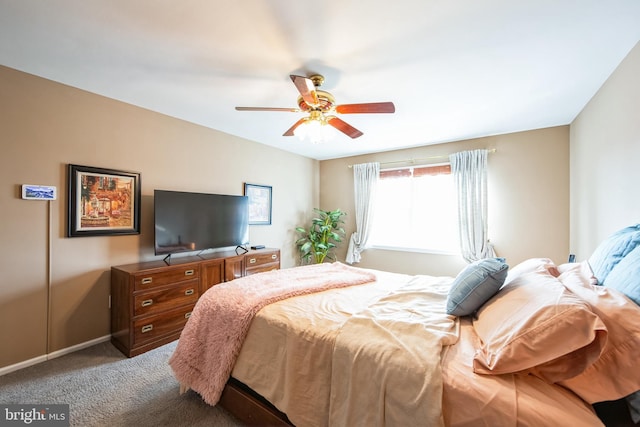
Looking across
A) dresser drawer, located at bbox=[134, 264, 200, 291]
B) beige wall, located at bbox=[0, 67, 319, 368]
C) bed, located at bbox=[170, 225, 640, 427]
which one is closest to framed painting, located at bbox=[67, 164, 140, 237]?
beige wall, located at bbox=[0, 67, 319, 368]

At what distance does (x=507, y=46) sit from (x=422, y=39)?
0.61m

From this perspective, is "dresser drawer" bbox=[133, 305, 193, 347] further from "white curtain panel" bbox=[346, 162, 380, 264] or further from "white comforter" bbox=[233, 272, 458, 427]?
"white curtain panel" bbox=[346, 162, 380, 264]

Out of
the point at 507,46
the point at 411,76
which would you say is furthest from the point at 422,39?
the point at 507,46

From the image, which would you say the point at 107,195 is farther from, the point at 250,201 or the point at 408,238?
the point at 408,238

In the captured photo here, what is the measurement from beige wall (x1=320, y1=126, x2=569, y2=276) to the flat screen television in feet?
9.66

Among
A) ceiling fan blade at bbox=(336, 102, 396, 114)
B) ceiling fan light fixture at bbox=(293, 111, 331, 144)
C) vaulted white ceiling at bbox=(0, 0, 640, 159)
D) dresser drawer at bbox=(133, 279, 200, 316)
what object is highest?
vaulted white ceiling at bbox=(0, 0, 640, 159)

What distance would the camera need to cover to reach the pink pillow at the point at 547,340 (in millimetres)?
859

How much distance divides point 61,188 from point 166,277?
122 centimetres

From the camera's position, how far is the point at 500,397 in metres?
0.84

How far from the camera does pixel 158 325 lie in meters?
2.44

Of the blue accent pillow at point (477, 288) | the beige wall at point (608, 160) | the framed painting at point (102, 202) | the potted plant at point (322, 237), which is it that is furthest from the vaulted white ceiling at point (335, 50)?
the potted plant at point (322, 237)

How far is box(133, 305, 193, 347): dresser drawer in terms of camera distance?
2.30m

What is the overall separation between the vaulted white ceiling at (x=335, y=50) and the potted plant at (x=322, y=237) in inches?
92.2

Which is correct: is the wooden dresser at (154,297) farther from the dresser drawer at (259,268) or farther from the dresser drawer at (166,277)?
the dresser drawer at (259,268)
